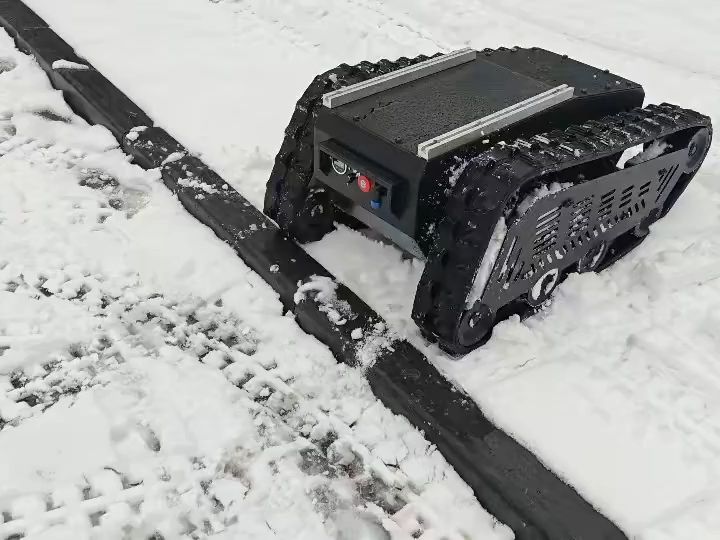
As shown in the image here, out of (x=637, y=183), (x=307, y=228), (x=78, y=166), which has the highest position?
(x=637, y=183)

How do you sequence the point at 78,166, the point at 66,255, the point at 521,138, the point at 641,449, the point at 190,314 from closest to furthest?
the point at 641,449, the point at 521,138, the point at 190,314, the point at 66,255, the point at 78,166

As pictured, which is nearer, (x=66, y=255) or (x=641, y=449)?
(x=641, y=449)

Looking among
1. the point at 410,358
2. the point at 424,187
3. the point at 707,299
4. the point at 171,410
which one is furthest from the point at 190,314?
the point at 707,299

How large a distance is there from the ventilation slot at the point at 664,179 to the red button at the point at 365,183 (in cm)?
123

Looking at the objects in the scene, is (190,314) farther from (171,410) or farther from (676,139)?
(676,139)

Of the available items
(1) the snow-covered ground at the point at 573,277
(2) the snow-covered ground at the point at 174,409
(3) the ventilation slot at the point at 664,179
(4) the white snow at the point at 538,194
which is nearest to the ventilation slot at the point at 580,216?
(4) the white snow at the point at 538,194

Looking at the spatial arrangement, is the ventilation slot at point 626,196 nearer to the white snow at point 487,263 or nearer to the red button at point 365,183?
the white snow at point 487,263

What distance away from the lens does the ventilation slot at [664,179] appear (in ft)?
8.71

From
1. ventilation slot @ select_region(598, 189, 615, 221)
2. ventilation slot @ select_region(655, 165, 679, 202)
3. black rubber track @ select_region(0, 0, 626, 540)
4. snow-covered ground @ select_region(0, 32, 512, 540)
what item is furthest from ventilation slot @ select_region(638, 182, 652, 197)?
snow-covered ground @ select_region(0, 32, 512, 540)

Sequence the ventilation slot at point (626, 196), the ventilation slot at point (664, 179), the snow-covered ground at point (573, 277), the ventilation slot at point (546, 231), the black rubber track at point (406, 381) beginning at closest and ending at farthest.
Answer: the black rubber track at point (406, 381) → the snow-covered ground at point (573, 277) → the ventilation slot at point (546, 231) → the ventilation slot at point (626, 196) → the ventilation slot at point (664, 179)

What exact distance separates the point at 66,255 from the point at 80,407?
0.81 meters

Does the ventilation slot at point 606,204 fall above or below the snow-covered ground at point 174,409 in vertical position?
above

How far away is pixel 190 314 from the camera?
2479 millimetres

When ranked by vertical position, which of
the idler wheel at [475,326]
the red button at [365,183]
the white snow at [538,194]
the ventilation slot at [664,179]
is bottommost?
the idler wheel at [475,326]
